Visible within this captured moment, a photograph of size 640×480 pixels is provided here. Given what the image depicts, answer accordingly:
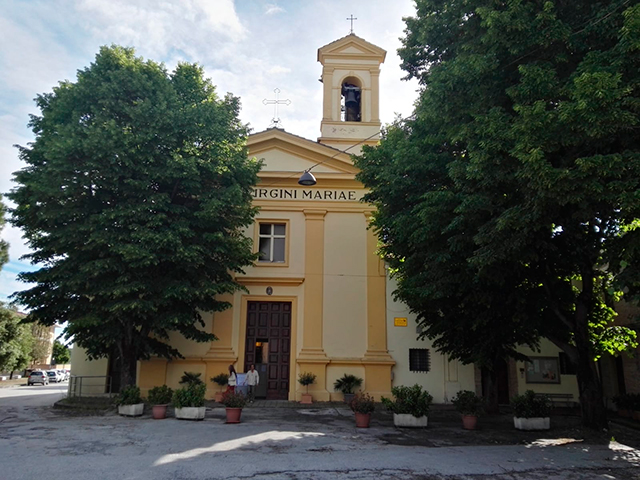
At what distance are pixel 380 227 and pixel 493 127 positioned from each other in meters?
5.44

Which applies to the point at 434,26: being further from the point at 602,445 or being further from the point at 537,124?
the point at 602,445

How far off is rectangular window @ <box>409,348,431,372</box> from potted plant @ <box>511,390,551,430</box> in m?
6.51

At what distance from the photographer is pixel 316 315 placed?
727 inches

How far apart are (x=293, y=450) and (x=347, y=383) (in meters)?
8.81

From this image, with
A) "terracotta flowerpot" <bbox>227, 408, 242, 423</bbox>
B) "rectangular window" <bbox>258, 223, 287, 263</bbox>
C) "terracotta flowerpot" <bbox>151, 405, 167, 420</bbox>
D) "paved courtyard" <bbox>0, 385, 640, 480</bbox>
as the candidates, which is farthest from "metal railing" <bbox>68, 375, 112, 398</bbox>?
"terracotta flowerpot" <bbox>227, 408, 242, 423</bbox>

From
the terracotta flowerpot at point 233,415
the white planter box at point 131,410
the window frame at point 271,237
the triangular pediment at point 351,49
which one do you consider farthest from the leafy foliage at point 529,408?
the triangular pediment at point 351,49

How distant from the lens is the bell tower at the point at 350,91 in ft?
68.3

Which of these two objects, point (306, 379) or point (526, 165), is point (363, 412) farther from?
point (526, 165)

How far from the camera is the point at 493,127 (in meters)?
8.30

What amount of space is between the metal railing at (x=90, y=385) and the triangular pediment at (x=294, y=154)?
1047 cm

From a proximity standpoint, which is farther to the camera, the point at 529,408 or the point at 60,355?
the point at 60,355

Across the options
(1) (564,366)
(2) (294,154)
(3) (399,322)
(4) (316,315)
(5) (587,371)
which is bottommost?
(1) (564,366)

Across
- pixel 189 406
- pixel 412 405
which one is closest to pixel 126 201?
pixel 189 406

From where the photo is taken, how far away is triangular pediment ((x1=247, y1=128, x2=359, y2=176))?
19672 mm
